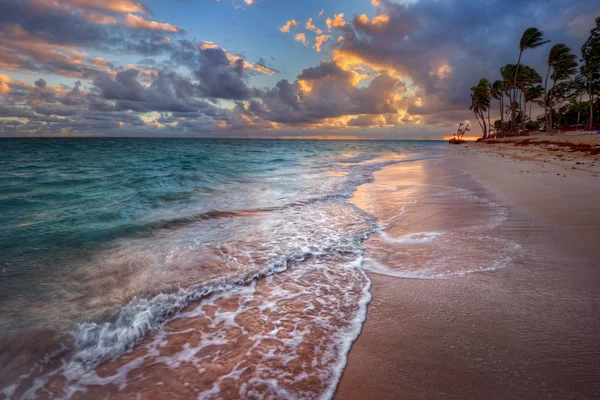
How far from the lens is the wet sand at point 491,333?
6.83 ft

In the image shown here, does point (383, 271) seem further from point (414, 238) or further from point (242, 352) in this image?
point (242, 352)

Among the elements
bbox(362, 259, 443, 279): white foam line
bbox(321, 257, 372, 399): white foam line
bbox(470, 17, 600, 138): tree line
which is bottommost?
bbox(321, 257, 372, 399): white foam line

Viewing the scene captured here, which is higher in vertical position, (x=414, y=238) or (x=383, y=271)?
(x=414, y=238)

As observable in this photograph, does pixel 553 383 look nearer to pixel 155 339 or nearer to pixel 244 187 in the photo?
pixel 155 339

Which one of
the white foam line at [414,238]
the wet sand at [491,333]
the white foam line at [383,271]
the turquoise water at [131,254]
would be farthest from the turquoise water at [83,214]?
the wet sand at [491,333]

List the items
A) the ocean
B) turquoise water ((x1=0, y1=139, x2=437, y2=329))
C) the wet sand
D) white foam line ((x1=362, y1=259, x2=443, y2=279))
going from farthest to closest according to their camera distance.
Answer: turquoise water ((x1=0, y1=139, x2=437, y2=329)) < white foam line ((x1=362, y1=259, x2=443, y2=279)) < the ocean < the wet sand

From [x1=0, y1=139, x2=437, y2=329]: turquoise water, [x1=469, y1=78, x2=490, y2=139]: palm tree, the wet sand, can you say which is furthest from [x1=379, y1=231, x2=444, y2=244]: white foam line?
[x1=469, y1=78, x2=490, y2=139]: palm tree

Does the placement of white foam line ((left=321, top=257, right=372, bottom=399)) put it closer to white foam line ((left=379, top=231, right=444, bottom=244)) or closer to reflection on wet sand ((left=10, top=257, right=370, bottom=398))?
reflection on wet sand ((left=10, top=257, right=370, bottom=398))

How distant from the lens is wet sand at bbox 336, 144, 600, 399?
2082 millimetres

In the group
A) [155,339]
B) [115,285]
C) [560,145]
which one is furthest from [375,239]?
[560,145]

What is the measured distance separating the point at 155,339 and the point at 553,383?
341cm

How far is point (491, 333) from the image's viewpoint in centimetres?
261

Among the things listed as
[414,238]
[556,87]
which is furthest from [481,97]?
[414,238]

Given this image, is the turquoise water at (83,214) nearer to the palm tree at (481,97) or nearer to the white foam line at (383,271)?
the white foam line at (383,271)
